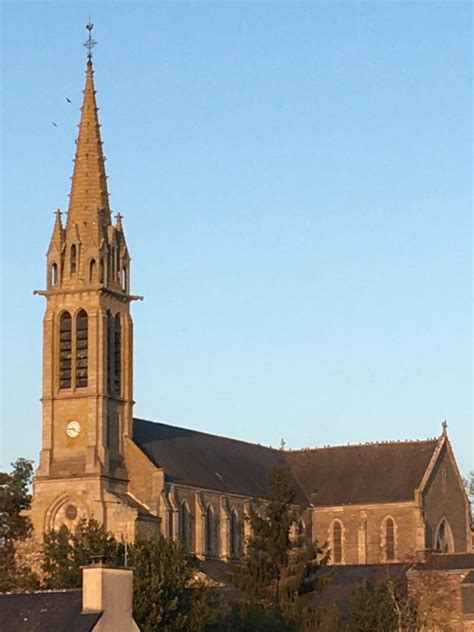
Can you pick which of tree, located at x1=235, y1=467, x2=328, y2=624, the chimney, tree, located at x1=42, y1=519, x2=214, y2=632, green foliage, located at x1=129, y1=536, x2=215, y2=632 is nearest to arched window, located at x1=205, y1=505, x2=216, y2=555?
tree, located at x1=235, y1=467, x2=328, y2=624

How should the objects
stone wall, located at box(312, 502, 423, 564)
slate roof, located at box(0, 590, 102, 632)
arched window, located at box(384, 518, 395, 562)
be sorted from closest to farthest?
slate roof, located at box(0, 590, 102, 632)
stone wall, located at box(312, 502, 423, 564)
arched window, located at box(384, 518, 395, 562)

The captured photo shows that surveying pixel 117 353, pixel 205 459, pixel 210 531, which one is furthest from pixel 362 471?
pixel 117 353

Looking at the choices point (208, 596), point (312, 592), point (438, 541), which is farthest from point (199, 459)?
point (208, 596)

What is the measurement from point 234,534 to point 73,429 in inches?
499

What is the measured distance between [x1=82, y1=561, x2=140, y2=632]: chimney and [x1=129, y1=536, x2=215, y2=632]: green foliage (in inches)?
282

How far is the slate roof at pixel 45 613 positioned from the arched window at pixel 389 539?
5970 cm

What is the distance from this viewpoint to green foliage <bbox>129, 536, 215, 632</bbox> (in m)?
57.6

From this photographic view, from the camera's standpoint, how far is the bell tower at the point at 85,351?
3819 inches

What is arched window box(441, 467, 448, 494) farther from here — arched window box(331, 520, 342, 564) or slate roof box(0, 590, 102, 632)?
slate roof box(0, 590, 102, 632)

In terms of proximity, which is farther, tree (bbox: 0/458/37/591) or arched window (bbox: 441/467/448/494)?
arched window (bbox: 441/467/448/494)

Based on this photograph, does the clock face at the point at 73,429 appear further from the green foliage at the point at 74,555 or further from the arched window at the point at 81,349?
the green foliage at the point at 74,555

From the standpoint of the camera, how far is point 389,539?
110375 millimetres

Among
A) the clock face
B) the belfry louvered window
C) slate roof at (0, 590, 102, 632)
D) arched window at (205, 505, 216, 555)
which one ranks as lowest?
slate roof at (0, 590, 102, 632)

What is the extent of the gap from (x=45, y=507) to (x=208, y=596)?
36759 mm
